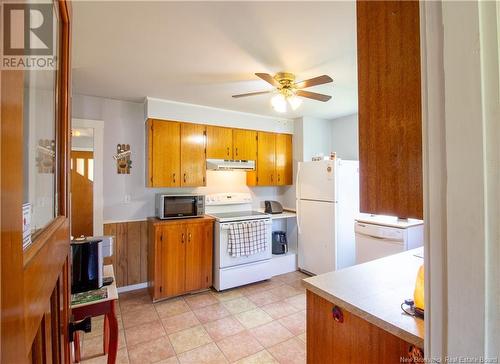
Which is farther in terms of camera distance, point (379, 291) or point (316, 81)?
point (316, 81)

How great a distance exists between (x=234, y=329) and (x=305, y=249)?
1.69m

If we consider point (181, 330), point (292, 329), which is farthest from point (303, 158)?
point (181, 330)

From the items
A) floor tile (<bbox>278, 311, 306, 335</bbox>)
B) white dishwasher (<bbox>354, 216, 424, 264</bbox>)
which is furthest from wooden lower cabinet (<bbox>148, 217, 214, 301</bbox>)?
white dishwasher (<bbox>354, 216, 424, 264</bbox>)

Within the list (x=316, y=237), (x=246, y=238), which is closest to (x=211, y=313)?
(x=246, y=238)

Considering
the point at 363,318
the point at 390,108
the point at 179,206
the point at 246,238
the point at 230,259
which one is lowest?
the point at 230,259

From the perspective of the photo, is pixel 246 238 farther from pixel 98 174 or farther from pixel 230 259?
pixel 98 174

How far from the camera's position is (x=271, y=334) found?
7.74ft

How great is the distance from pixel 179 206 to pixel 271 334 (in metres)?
1.77

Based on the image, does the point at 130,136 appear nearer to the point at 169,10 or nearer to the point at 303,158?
the point at 169,10

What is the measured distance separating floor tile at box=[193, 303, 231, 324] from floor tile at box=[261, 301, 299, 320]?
0.44 m

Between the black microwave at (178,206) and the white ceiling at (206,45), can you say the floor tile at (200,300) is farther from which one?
the white ceiling at (206,45)

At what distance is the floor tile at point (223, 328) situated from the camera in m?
2.35

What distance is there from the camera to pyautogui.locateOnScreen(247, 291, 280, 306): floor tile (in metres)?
Answer: 2.96

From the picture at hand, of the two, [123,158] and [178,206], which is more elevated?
[123,158]
